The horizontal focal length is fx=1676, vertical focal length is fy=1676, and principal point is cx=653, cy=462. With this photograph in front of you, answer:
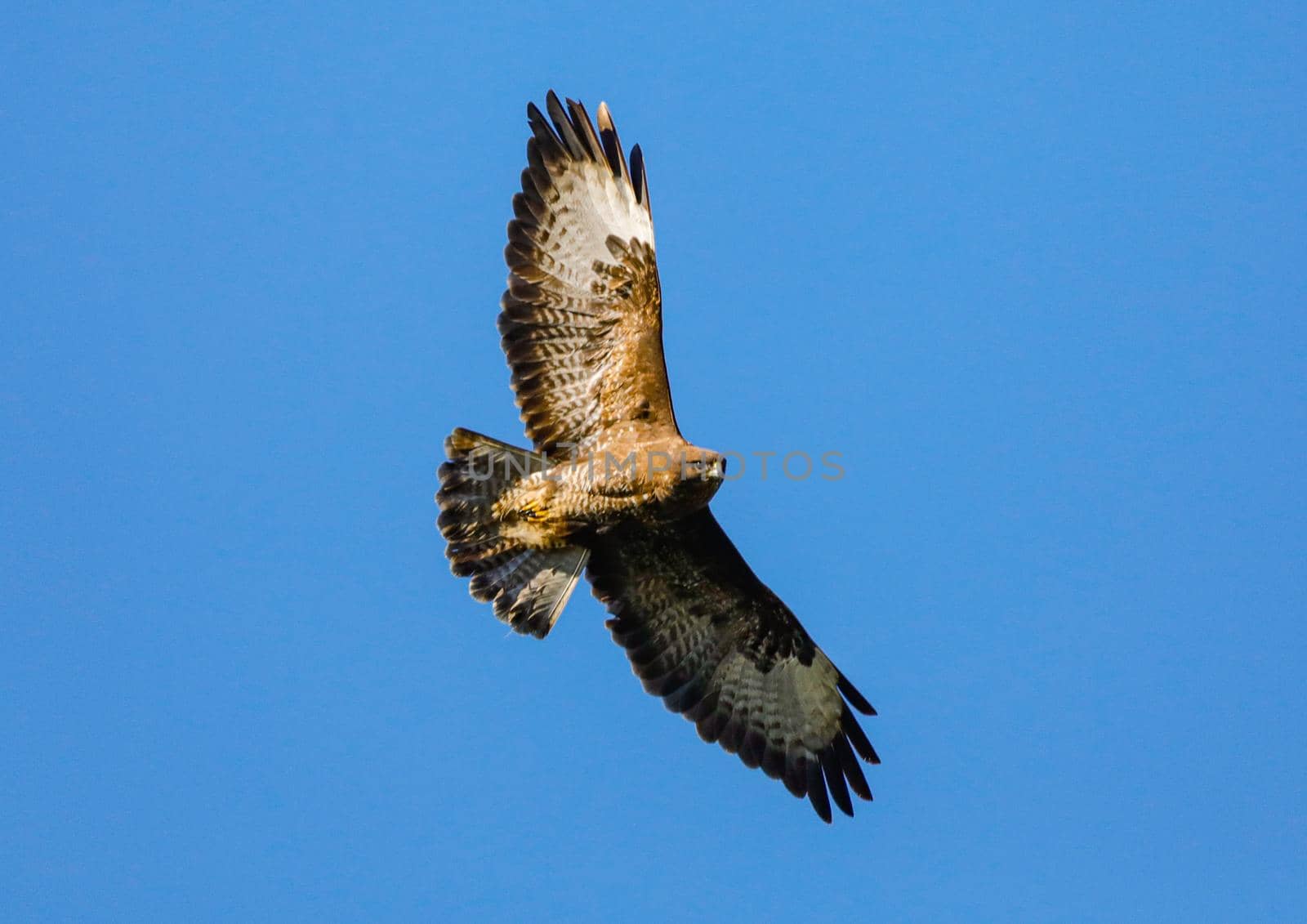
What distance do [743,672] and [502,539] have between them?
185cm

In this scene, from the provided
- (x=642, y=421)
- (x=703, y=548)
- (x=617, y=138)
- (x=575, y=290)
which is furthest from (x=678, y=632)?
(x=617, y=138)

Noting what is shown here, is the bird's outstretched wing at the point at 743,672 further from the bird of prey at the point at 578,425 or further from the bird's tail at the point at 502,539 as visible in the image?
the bird's tail at the point at 502,539

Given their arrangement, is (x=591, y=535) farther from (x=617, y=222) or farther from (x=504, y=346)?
(x=617, y=222)

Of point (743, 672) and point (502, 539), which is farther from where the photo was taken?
point (743, 672)

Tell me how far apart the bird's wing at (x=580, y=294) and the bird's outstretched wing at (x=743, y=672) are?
1.08 meters

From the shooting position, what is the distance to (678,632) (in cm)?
1078

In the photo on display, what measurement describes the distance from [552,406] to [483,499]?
0.70 metres

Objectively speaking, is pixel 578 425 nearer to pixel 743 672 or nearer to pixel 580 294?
pixel 580 294

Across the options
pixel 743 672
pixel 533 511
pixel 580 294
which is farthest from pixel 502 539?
pixel 743 672

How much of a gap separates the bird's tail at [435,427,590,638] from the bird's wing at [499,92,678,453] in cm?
31

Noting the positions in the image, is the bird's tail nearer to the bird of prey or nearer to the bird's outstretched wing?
the bird of prey

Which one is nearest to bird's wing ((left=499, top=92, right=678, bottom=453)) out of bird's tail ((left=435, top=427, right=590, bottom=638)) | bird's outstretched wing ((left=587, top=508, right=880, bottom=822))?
bird's tail ((left=435, top=427, right=590, bottom=638))

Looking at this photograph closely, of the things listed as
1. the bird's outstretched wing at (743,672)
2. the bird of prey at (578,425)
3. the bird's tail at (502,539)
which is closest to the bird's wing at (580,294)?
the bird of prey at (578,425)

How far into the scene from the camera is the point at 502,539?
1026cm
